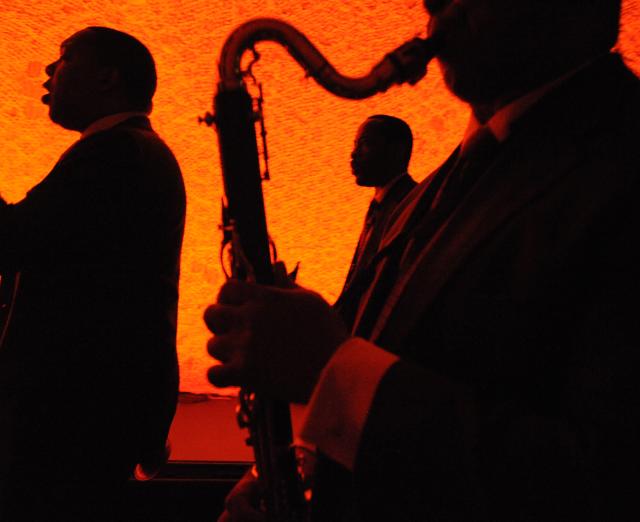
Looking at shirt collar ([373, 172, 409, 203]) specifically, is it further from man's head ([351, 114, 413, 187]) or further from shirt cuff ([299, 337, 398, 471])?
shirt cuff ([299, 337, 398, 471])

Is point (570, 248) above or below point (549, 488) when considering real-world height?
above

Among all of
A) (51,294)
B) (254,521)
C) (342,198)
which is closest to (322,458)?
(254,521)

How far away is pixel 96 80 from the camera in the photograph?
154 cm

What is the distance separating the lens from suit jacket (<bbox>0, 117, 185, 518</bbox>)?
4.04 feet

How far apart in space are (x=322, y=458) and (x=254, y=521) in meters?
0.18

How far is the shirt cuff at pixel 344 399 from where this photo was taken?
54cm

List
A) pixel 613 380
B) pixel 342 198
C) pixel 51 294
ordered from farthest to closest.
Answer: pixel 342 198
pixel 51 294
pixel 613 380

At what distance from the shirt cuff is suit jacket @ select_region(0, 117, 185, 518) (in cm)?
83

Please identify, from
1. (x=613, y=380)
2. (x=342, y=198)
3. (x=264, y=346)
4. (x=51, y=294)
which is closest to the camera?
(x=613, y=380)

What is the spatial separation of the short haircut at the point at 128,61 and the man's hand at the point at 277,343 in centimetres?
114

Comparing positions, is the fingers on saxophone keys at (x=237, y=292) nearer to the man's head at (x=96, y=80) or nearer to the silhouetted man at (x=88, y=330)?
the silhouetted man at (x=88, y=330)

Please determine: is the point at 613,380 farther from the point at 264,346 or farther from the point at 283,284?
the point at 283,284

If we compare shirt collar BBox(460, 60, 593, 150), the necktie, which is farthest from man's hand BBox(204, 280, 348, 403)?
shirt collar BBox(460, 60, 593, 150)

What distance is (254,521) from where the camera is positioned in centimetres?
79
